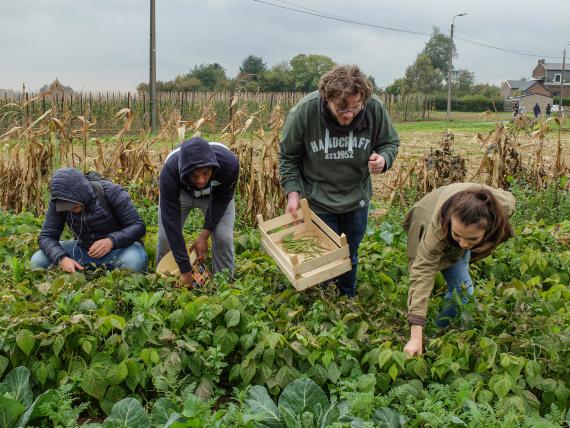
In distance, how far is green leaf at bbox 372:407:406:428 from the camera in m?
2.54

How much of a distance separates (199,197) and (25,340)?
4.90ft

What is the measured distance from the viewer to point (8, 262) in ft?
13.6

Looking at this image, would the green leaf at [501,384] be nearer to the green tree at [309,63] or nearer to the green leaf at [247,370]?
the green leaf at [247,370]

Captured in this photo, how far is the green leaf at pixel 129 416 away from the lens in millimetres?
2557

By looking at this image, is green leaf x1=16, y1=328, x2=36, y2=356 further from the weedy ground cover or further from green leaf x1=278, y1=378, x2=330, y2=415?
green leaf x1=278, y1=378, x2=330, y2=415

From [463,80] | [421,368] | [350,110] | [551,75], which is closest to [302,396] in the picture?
[421,368]

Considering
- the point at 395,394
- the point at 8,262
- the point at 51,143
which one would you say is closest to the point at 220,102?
the point at 51,143

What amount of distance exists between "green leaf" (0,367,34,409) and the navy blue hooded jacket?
1201 millimetres

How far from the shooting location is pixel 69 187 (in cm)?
403

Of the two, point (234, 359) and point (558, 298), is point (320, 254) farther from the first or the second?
point (558, 298)

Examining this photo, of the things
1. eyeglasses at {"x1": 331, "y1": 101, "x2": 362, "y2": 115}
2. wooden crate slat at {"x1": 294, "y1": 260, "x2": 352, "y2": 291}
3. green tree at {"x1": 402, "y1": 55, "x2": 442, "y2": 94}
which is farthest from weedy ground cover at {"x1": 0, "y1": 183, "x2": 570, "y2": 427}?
green tree at {"x1": 402, "y1": 55, "x2": 442, "y2": 94}

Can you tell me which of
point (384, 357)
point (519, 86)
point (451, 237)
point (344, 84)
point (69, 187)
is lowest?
point (384, 357)

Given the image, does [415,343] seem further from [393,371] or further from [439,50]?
[439,50]

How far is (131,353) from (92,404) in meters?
0.30
